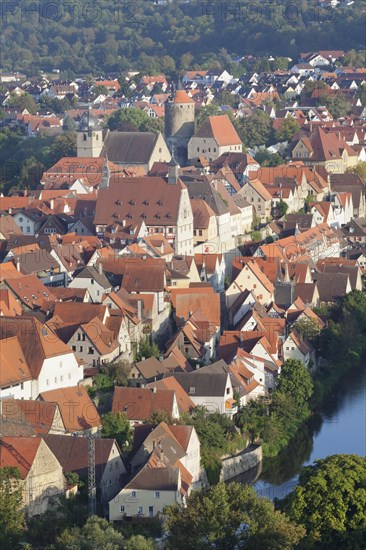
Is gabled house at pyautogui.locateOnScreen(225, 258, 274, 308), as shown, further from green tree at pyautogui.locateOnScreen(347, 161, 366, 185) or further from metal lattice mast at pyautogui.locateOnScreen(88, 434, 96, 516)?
green tree at pyautogui.locateOnScreen(347, 161, 366, 185)

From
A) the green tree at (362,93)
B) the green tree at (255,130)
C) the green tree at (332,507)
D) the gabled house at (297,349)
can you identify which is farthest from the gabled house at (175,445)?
the green tree at (362,93)

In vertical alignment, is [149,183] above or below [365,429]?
above

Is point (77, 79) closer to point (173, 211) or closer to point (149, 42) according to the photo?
point (149, 42)

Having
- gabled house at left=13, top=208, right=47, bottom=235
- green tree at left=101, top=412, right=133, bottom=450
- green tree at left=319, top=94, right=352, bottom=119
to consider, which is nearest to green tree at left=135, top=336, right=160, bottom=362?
green tree at left=101, top=412, right=133, bottom=450

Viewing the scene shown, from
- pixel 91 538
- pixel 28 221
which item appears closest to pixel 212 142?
pixel 28 221

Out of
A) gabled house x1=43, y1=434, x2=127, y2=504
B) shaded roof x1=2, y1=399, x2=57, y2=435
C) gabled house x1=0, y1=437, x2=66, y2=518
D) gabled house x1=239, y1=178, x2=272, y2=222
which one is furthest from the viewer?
gabled house x1=239, y1=178, x2=272, y2=222

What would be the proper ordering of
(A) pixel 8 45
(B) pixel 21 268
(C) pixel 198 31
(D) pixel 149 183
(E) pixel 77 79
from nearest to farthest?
(B) pixel 21 268 → (D) pixel 149 183 → (E) pixel 77 79 → (C) pixel 198 31 → (A) pixel 8 45

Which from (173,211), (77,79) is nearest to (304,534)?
(173,211)
